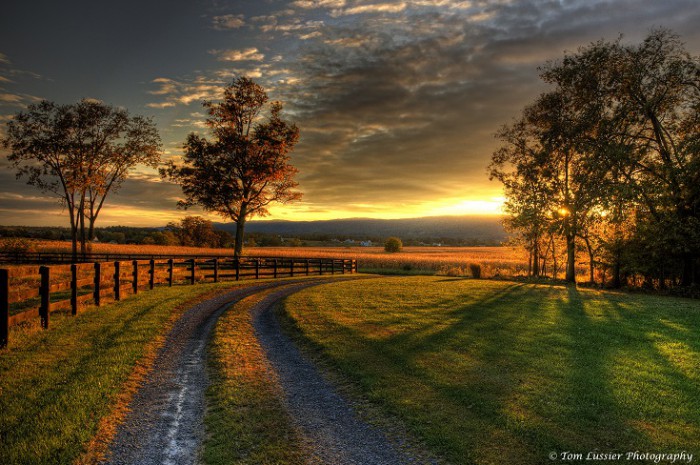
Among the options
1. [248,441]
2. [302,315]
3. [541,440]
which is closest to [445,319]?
[302,315]

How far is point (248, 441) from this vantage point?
5273 millimetres

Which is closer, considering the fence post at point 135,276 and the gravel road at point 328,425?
the gravel road at point 328,425

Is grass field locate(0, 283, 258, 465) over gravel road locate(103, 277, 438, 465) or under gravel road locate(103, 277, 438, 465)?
over

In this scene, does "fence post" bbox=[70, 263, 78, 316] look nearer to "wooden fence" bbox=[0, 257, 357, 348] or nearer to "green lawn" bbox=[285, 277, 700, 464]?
"wooden fence" bbox=[0, 257, 357, 348]

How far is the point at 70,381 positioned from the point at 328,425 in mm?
4868

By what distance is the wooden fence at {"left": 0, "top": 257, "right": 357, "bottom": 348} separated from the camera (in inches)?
386

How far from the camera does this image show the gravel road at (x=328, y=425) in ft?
16.1

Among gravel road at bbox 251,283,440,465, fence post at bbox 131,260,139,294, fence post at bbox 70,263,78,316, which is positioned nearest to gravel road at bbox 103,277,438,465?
gravel road at bbox 251,283,440,465

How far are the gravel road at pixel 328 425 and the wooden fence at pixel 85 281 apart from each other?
21.0ft

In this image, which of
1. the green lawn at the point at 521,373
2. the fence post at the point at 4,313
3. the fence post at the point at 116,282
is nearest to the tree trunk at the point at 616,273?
the green lawn at the point at 521,373

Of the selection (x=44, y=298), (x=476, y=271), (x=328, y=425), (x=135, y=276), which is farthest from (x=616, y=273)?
→ (x=44, y=298)

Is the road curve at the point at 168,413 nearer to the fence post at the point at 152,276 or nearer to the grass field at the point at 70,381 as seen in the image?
the grass field at the point at 70,381

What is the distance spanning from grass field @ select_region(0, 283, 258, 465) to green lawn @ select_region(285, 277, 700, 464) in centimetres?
402

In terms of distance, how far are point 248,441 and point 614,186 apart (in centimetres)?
2672
